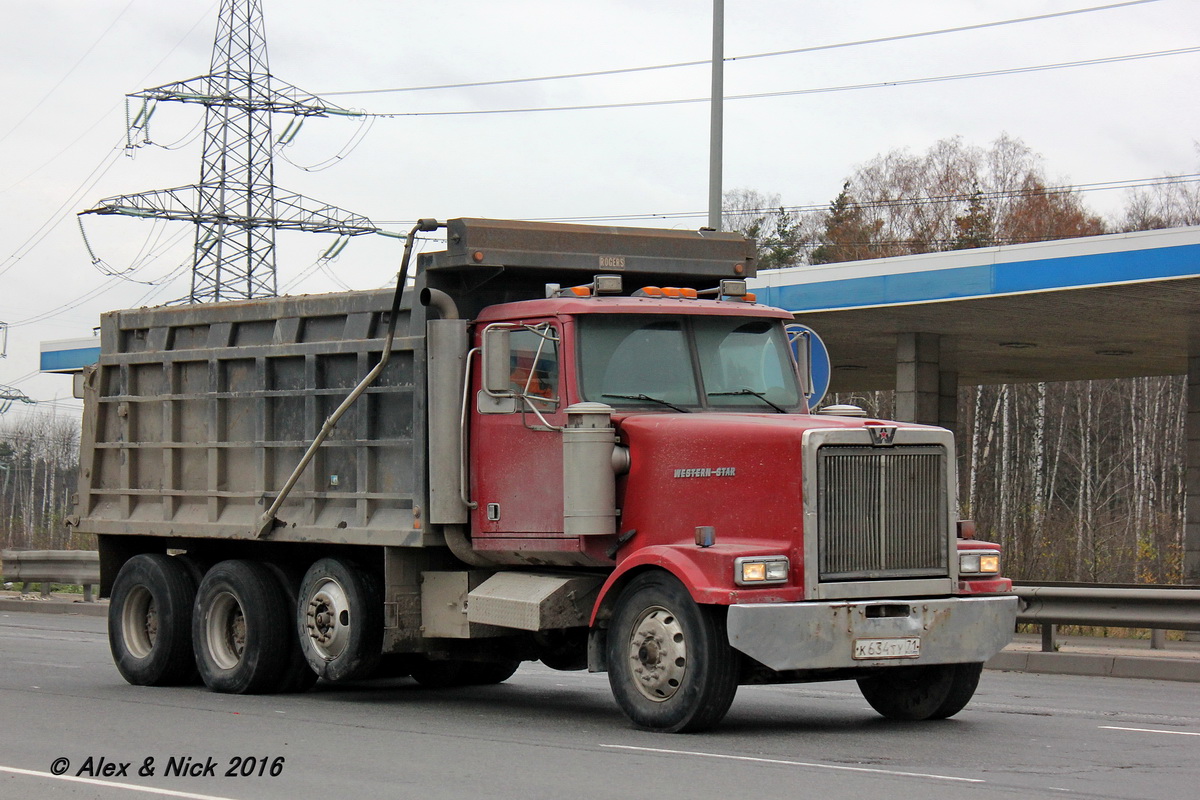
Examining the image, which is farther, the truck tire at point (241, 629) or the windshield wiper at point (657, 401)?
the truck tire at point (241, 629)

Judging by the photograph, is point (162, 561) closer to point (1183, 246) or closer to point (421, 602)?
point (421, 602)

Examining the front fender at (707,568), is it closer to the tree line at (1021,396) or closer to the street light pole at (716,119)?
the street light pole at (716,119)

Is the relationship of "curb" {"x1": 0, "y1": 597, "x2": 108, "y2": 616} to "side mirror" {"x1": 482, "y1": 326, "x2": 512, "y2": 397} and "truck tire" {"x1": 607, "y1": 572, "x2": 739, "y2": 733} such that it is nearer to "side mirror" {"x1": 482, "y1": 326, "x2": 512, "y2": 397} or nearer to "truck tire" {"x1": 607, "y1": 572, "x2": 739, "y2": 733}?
"side mirror" {"x1": 482, "y1": 326, "x2": 512, "y2": 397}

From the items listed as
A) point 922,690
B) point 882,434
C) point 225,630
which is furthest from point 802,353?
point 225,630

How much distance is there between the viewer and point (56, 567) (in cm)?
2467

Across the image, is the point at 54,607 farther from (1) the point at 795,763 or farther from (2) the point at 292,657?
(1) the point at 795,763

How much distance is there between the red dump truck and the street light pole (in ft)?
25.7

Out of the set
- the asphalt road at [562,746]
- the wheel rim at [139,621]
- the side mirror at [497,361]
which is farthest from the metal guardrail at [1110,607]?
the wheel rim at [139,621]

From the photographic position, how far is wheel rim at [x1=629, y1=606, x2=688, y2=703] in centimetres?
966

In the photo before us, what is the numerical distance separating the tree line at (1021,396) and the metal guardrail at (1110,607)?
19.8m

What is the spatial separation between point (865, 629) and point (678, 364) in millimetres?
2394

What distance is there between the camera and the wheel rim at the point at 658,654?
9.66 m

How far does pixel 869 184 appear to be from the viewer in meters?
69.4

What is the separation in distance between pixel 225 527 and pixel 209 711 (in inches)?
83.9
